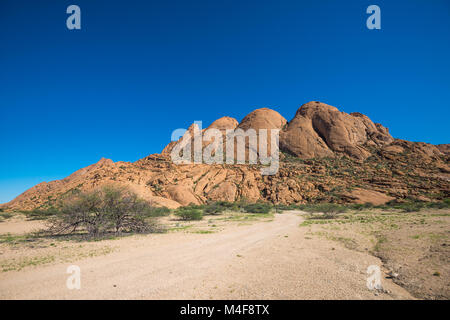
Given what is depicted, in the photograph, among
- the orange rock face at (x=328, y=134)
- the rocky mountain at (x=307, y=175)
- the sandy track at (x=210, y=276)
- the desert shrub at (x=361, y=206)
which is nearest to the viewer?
the sandy track at (x=210, y=276)

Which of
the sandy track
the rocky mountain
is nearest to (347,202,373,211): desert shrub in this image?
the rocky mountain

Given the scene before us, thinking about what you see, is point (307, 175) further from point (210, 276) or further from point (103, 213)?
point (210, 276)

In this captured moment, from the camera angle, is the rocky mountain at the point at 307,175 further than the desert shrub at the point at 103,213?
Yes

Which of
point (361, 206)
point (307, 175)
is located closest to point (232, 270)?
point (361, 206)

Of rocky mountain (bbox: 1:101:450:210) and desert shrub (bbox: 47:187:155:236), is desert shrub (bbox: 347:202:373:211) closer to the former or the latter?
rocky mountain (bbox: 1:101:450:210)

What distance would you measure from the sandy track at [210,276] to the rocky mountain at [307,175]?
34.4m

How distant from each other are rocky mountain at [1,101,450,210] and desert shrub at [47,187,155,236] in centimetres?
2548

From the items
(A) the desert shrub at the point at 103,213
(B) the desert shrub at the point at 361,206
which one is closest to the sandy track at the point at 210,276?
(A) the desert shrub at the point at 103,213

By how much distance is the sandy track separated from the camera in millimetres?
5277

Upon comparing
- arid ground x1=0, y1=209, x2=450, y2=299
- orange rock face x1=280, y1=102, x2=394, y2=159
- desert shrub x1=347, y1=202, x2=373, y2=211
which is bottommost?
desert shrub x1=347, y1=202, x2=373, y2=211

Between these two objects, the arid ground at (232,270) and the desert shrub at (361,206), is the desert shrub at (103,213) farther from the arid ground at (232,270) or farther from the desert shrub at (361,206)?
the desert shrub at (361,206)

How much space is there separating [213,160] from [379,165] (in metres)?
54.4

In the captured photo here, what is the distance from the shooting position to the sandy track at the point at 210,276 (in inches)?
208
